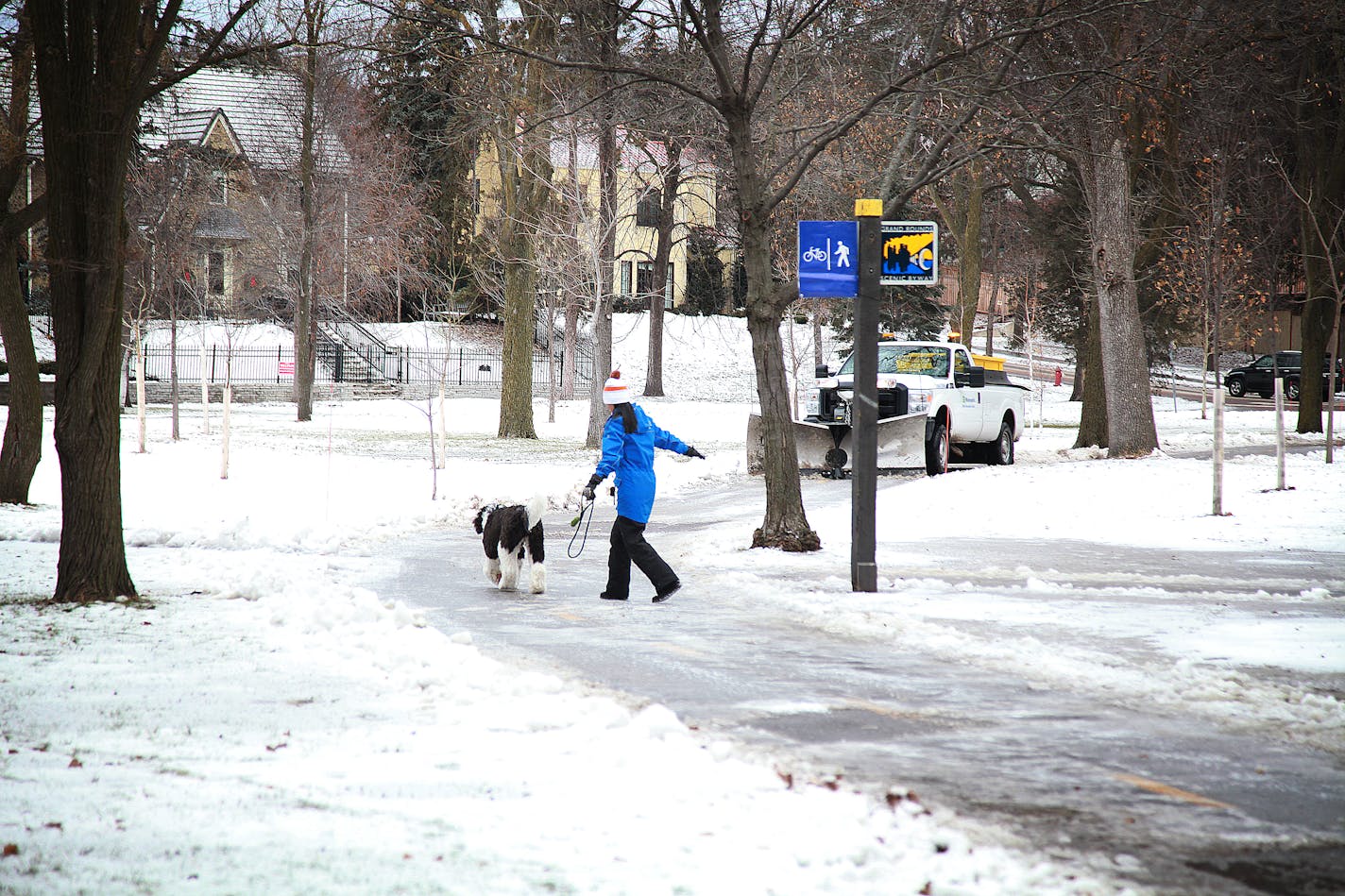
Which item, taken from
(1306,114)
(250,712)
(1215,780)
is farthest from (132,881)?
(1306,114)

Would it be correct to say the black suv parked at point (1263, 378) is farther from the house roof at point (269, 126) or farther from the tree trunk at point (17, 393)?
the tree trunk at point (17, 393)

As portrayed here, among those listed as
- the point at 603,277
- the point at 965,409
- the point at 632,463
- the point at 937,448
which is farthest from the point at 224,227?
the point at 632,463

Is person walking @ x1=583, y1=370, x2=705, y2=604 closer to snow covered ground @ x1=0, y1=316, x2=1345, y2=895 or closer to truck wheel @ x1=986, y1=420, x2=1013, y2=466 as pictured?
snow covered ground @ x1=0, y1=316, x2=1345, y2=895

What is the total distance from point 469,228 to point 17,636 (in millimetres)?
46866

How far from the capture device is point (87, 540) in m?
9.56

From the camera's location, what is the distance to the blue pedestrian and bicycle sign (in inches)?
424

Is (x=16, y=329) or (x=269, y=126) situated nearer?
(x=16, y=329)

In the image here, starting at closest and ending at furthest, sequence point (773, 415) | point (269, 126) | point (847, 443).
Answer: point (773, 415) < point (847, 443) < point (269, 126)

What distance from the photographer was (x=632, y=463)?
10.6 m

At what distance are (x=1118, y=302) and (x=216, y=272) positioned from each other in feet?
134

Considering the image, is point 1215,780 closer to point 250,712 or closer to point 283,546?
point 250,712

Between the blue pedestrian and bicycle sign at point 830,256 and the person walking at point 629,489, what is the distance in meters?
1.74

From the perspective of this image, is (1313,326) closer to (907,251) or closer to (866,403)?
(907,251)

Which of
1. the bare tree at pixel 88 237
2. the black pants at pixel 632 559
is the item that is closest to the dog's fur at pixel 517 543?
the black pants at pixel 632 559
